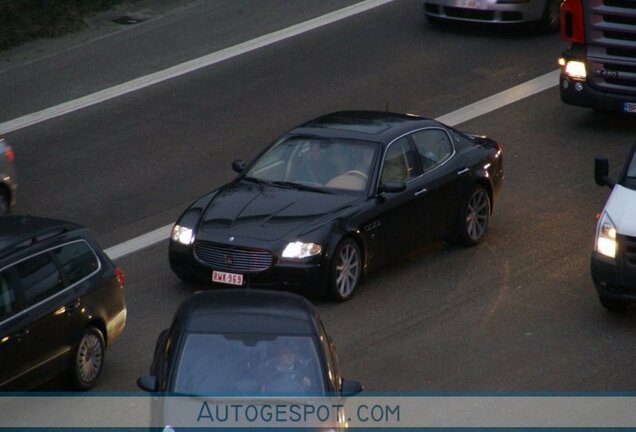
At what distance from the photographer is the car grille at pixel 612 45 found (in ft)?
66.5

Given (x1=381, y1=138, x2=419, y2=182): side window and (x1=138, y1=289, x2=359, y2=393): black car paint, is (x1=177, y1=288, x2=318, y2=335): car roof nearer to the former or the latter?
(x1=138, y1=289, x2=359, y2=393): black car paint

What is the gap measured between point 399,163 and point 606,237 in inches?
108

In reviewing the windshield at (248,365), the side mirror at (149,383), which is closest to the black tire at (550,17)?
the windshield at (248,365)

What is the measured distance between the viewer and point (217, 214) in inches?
588

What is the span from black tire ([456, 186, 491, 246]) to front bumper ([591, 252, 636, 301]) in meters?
2.63

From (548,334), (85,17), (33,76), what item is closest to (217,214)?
(548,334)

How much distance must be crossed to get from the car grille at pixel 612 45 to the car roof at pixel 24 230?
A: 10.0 metres

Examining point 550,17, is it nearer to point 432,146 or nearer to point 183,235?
point 432,146

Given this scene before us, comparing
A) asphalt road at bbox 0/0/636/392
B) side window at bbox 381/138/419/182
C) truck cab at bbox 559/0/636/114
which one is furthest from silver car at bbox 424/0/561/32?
side window at bbox 381/138/419/182

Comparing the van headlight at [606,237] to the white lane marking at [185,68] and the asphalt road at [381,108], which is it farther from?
the white lane marking at [185,68]

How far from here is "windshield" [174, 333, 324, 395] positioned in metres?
9.69

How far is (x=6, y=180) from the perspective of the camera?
56.0 ft

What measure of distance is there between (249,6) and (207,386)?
17.7 m

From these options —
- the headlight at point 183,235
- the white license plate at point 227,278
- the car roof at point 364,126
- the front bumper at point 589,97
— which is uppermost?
the car roof at point 364,126
